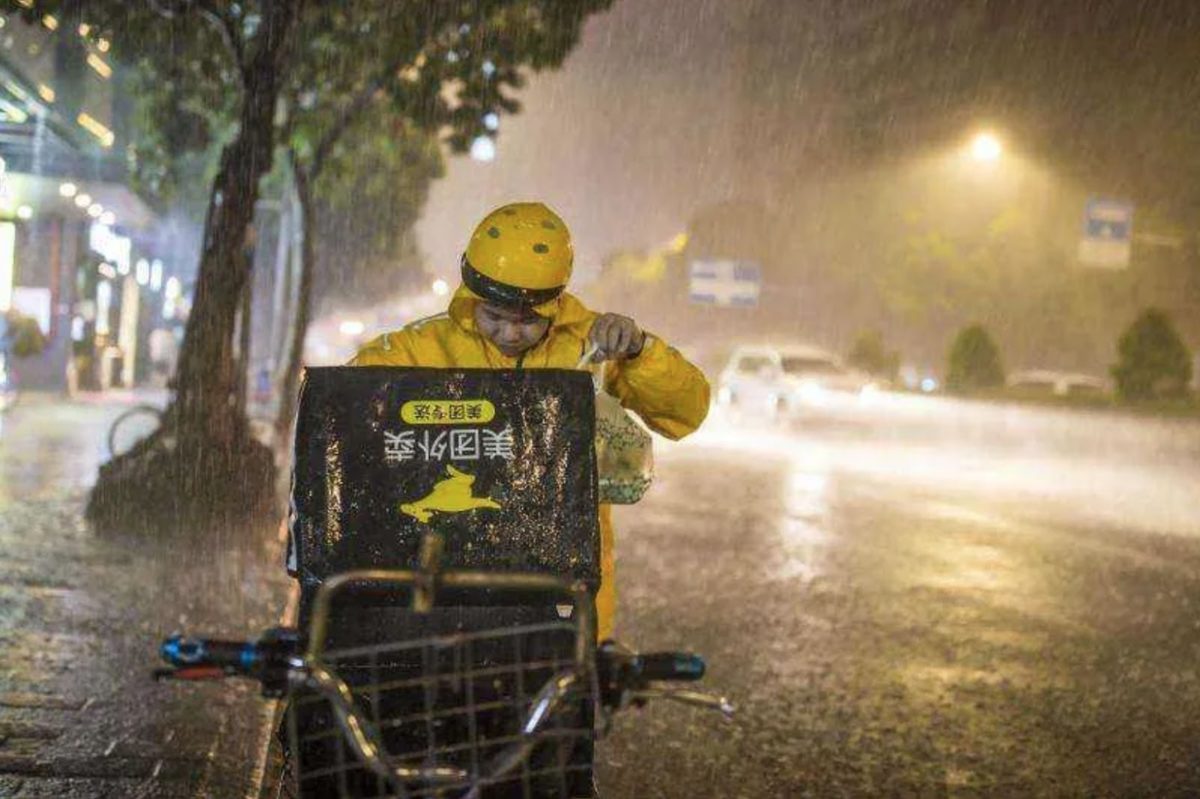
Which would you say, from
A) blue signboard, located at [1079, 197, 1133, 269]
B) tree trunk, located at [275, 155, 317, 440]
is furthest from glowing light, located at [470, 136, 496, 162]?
blue signboard, located at [1079, 197, 1133, 269]

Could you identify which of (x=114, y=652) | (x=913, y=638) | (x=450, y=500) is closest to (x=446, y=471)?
(x=450, y=500)

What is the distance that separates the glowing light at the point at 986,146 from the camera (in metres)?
24.0

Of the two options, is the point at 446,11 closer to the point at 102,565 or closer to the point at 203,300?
the point at 203,300

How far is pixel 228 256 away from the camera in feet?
37.1

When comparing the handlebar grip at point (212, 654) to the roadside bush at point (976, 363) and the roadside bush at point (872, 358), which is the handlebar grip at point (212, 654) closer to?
the roadside bush at point (976, 363)

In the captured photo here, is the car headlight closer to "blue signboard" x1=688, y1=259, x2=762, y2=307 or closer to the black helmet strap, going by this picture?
"blue signboard" x1=688, y1=259, x2=762, y2=307

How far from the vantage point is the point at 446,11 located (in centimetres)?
1405

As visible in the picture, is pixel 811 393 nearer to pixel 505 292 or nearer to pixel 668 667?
pixel 505 292

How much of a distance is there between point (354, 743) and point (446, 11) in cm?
1280

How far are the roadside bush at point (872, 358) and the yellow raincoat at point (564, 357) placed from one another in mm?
42452

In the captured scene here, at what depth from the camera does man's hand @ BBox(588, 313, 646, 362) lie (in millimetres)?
3406

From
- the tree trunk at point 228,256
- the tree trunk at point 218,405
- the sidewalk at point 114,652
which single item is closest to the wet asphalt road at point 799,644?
the sidewalk at point 114,652

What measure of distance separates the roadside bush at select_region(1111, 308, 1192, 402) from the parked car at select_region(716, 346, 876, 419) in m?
5.88

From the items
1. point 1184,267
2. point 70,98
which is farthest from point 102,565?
point 1184,267
